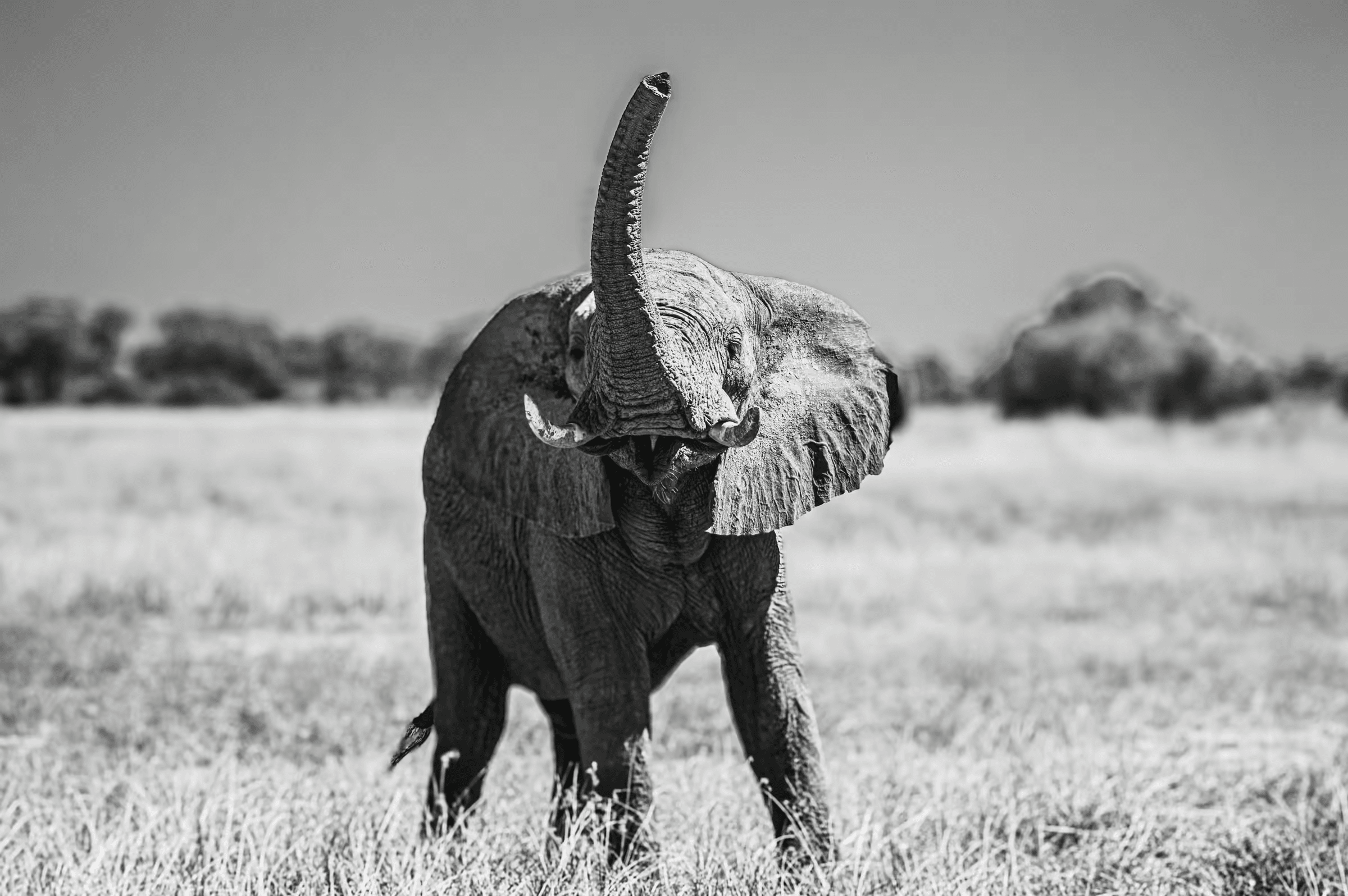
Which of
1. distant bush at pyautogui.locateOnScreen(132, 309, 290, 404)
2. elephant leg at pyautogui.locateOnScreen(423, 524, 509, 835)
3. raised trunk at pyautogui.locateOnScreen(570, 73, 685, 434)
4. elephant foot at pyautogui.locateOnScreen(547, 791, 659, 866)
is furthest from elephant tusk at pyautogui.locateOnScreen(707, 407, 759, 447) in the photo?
distant bush at pyautogui.locateOnScreen(132, 309, 290, 404)

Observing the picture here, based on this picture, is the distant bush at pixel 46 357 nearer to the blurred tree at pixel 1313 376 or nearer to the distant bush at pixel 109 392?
the distant bush at pixel 109 392

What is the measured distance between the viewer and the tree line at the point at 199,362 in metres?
61.2

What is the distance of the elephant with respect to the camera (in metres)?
4.44

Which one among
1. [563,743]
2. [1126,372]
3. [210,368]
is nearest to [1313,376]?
[1126,372]

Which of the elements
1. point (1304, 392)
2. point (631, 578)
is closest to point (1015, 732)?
point (631, 578)

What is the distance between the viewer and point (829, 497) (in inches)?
197

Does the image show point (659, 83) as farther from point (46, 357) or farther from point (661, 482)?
point (46, 357)

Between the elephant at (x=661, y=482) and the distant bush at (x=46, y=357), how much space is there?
57.0 m

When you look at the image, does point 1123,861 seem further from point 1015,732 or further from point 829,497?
point 1015,732

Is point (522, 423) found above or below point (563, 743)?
above

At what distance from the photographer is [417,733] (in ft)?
20.0

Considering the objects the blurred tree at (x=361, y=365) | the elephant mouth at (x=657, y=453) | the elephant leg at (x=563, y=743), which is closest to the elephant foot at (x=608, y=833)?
the elephant leg at (x=563, y=743)

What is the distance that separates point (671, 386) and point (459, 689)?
243 centimetres

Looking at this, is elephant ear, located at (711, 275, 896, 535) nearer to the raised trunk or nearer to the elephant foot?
the raised trunk
